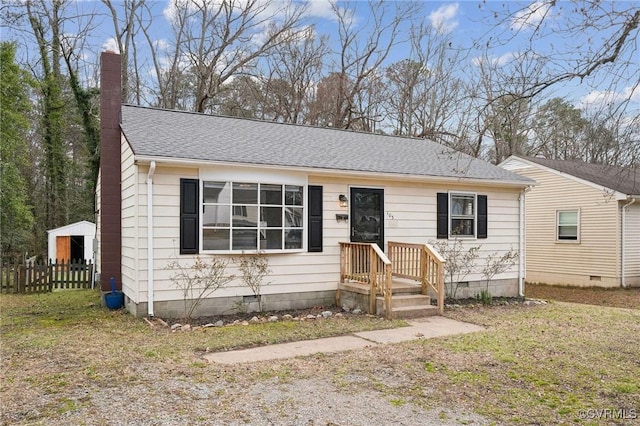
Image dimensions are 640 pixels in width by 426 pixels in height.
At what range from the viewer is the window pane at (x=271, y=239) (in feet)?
28.0

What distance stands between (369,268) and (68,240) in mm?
14721

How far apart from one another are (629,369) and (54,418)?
18.5 ft

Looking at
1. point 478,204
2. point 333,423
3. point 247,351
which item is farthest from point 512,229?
point 333,423

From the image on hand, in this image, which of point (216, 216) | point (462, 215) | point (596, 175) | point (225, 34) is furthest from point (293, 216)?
point (225, 34)

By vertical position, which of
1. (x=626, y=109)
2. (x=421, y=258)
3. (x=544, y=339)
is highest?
(x=626, y=109)

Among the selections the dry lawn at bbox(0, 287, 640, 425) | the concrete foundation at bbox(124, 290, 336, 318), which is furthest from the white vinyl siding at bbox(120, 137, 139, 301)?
the dry lawn at bbox(0, 287, 640, 425)

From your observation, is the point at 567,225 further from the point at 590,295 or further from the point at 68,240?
the point at 68,240

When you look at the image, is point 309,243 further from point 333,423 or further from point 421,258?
point 333,423

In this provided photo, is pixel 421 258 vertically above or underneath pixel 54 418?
above

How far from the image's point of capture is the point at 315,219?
8.95 metres

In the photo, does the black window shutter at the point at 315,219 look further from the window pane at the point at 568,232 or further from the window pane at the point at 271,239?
the window pane at the point at 568,232

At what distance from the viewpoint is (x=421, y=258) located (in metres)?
9.09

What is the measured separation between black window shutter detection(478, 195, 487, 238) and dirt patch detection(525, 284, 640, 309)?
3.45 meters

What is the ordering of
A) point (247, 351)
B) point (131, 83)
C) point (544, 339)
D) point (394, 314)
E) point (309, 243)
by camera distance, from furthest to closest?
1. point (131, 83)
2. point (309, 243)
3. point (394, 314)
4. point (544, 339)
5. point (247, 351)
